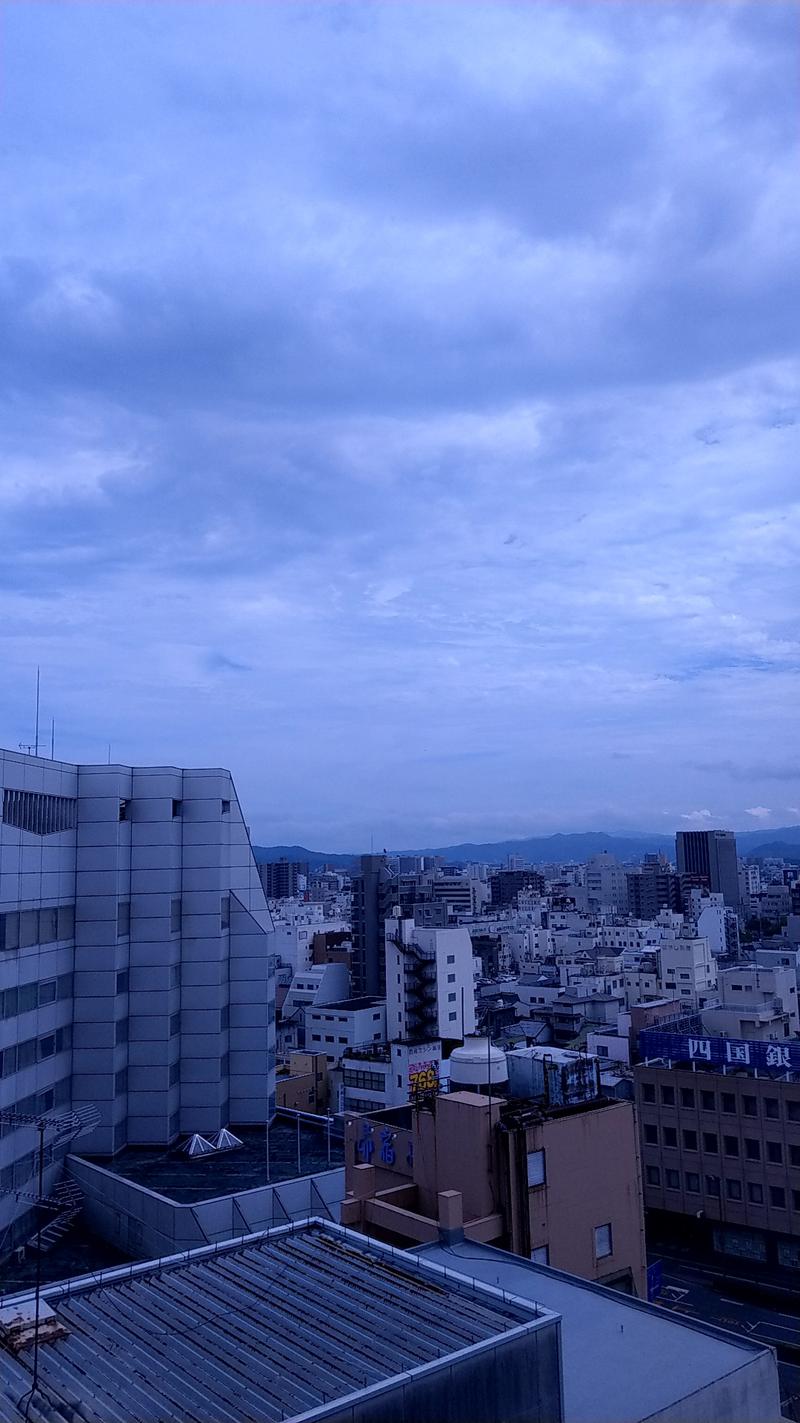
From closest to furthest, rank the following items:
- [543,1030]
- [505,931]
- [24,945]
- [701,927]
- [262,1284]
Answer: [262,1284]
[24,945]
[543,1030]
[701,927]
[505,931]

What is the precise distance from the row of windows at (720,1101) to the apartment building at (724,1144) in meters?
0.04


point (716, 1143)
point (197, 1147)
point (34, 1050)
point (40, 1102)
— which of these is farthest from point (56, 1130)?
point (716, 1143)

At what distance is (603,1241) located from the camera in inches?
814

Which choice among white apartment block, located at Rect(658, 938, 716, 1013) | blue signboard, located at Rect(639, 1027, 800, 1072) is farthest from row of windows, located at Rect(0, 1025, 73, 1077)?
white apartment block, located at Rect(658, 938, 716, 1013)

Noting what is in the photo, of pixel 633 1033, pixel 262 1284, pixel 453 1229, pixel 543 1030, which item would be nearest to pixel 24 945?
pixel 453 1229

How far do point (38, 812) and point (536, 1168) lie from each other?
19.1 meters

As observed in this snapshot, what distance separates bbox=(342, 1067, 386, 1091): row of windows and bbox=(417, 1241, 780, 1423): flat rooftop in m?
39.5

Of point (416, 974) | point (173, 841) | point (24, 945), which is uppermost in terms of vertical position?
point (173, 841)

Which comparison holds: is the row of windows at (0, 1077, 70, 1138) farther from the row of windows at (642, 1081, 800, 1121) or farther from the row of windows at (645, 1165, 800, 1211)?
the row of windows at (645, 1165, 800, 1211)

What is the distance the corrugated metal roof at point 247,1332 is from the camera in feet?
33.3

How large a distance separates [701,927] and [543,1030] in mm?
49909

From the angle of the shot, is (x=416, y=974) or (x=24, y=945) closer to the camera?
(x=24, y=945)

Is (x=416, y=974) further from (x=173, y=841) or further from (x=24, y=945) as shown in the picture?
(x=24, y=945)

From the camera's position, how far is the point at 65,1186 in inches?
1241
